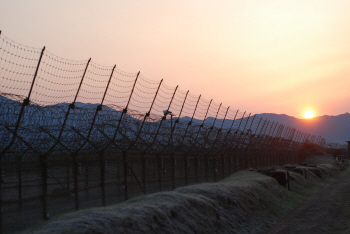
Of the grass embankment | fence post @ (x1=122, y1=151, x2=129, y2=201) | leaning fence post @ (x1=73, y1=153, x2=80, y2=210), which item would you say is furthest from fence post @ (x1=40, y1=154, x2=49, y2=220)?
fence post @ (x1=122, y1=151, x2=129, y2=201)

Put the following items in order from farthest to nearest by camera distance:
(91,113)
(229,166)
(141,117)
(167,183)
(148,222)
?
(229,166) < (167,183) < (141,117) < (91,113) < (148,222)

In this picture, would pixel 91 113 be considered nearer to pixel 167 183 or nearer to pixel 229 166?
pixel 167 183

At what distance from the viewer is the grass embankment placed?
7535 millimetres

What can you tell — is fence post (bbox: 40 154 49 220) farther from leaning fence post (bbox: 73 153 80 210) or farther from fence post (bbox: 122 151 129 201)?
fence post (bbox: 122 151 129 201)

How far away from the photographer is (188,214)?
32.7ft

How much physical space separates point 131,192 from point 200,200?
2.79 m

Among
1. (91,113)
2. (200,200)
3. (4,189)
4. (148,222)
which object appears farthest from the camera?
(91,113)

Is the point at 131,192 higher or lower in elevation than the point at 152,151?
lower

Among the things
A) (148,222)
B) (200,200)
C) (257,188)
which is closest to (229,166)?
(257,188)

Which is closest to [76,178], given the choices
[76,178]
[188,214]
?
[76,178]

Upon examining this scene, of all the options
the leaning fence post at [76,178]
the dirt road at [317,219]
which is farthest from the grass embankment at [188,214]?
the leaning fence post at [76,178]

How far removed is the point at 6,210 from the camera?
8500 millimetres

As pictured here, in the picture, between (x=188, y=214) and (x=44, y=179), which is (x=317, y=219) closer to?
(x=188, y=214)

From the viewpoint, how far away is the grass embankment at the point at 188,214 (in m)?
7.54
